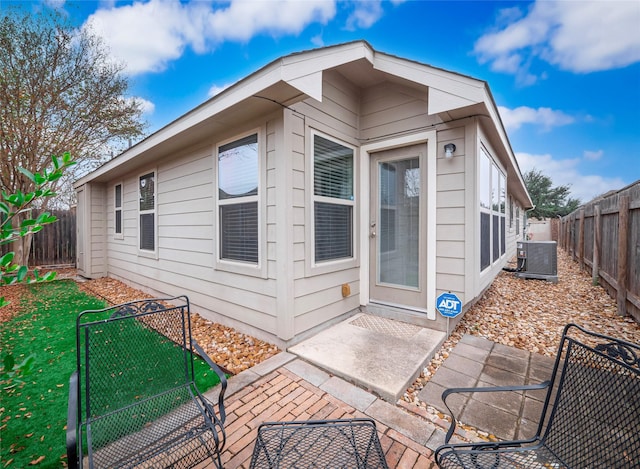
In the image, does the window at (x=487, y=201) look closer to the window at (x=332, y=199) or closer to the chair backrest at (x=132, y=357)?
the window at (x=332, y=199)

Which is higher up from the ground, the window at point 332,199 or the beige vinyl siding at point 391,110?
the beige vinyl siding at point 391,110

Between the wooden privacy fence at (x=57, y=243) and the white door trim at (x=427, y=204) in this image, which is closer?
the white door trim at (x=427, y=204)

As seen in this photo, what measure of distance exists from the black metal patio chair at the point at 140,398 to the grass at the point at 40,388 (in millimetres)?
160

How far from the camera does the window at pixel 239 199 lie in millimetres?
3324

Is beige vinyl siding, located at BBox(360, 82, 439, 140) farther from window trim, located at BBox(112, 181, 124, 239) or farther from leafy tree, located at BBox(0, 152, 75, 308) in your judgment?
window trim, located at BBox(112, 181, 124, 239)

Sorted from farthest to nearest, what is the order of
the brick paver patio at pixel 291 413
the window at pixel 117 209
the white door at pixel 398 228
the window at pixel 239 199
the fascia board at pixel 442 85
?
the window at pixel 117 209 → the white door at pixel 398 228 → the window at pixel 239 199 → the fascia board at pixel 442 85 → the brick paver patio at pixel 291 413

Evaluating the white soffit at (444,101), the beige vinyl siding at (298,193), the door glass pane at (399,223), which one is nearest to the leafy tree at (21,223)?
the beige vinyl siding at (298,193)

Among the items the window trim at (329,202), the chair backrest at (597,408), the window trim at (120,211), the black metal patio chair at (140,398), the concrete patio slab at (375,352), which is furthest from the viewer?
the window trim at (120,211)

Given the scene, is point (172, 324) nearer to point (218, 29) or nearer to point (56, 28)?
point (218, 29)

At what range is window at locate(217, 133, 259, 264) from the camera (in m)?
3.32

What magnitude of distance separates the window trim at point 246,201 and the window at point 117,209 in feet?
14.2

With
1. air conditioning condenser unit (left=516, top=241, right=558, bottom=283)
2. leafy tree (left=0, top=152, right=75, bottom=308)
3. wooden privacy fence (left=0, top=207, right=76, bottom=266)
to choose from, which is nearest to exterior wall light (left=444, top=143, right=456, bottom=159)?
leafy tree (left=0, top=152, right=75, bottom=308)

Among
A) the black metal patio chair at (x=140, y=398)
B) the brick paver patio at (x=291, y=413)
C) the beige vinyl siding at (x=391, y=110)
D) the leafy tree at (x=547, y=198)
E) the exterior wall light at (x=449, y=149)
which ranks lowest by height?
the brick paver patio at (x=291, y=413)

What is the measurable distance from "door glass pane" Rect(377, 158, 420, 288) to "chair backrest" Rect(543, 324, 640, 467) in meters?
2.11
